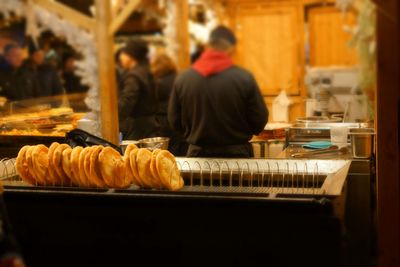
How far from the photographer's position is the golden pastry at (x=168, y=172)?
3.28 meters

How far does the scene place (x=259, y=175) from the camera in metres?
3.54

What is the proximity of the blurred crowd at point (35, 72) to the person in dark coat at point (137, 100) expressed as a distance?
115 cm

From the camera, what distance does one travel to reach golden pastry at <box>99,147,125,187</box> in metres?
3.36

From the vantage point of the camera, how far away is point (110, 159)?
341 centimetres

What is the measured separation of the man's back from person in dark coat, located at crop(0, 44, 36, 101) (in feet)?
10.3

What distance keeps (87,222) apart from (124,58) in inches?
144

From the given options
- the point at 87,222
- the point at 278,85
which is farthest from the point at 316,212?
the point at 278,85

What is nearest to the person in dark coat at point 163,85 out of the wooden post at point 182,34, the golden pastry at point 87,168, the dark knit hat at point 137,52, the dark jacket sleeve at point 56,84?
the dark knit hat at point 137,52

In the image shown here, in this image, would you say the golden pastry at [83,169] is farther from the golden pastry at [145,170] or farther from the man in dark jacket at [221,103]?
Answer: the man in dark jacket at [221,103]

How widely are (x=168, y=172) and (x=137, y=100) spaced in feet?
8.74

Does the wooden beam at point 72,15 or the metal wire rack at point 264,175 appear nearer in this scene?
the metal wire rack at point 264,175

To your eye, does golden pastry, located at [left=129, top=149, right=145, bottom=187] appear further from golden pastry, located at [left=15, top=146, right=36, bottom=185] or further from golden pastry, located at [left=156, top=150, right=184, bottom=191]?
golden pastry, located at [left=15, top=146, right=36, bottom=185]

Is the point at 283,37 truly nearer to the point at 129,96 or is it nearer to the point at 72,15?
the point at 129,96

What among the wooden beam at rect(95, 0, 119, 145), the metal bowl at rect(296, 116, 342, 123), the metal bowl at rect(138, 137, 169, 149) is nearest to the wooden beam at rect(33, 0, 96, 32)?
the wooden beam at rect(95, 0, 119, 145)
